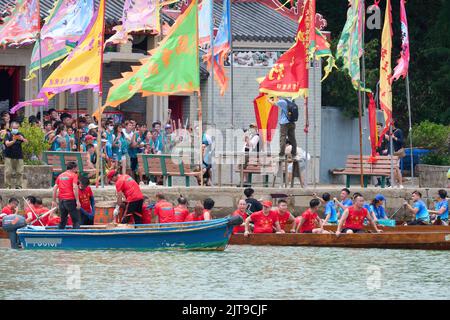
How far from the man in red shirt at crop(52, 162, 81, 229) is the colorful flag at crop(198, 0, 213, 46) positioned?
237 inches

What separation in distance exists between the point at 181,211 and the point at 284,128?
4.21 metres

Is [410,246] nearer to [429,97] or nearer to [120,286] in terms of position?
[120,286]

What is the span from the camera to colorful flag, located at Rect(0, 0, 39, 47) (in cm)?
3716

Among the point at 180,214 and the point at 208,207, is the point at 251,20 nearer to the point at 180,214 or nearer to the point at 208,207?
the point at 208,207

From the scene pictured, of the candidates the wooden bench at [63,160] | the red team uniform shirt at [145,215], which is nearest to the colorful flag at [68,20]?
the wooden bench at [63,160]

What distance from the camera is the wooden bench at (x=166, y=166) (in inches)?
1442

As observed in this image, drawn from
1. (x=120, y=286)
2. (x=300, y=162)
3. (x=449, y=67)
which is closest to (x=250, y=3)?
(x=449, y=67)

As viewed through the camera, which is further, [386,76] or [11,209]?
[386,76]

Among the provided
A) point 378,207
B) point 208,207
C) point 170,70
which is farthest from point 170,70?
point 378,207

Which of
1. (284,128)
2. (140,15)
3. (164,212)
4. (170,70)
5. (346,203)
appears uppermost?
(140,15)

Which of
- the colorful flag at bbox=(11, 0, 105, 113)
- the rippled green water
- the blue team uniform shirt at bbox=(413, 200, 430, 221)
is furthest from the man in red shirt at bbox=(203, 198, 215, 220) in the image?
the blue team uniform shirt at bbox=(413, 200, 430, 221)

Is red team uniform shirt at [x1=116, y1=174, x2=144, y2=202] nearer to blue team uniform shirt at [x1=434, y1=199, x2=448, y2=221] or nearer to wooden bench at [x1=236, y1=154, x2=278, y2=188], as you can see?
wooden bench at [x1=236, y1=154, x2=278, y2=188]

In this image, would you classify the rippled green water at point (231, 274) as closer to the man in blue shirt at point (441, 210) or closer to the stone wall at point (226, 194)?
the stone wall at point (226, 194)

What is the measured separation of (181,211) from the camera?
33.5 m
